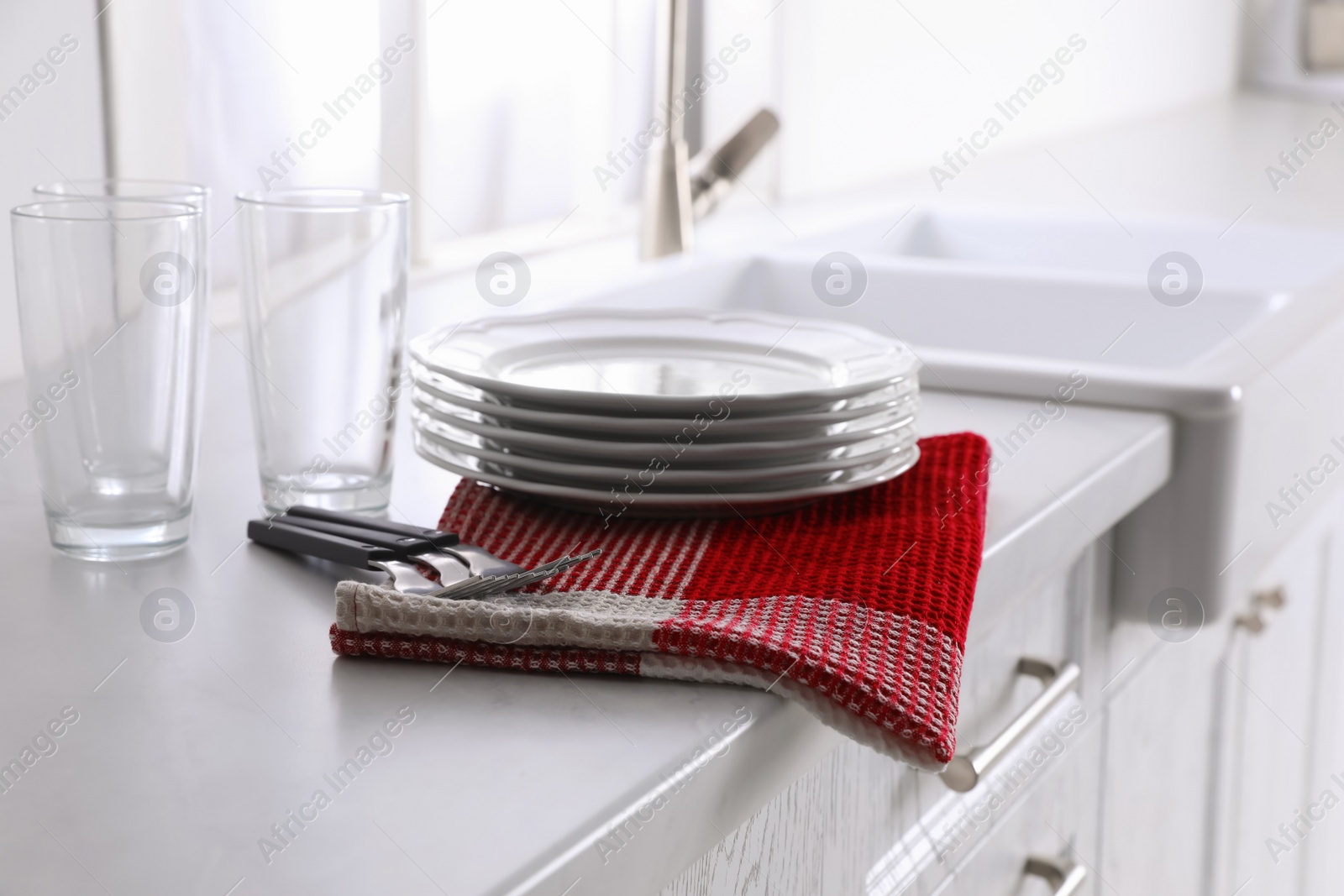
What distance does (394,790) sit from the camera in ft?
1.37

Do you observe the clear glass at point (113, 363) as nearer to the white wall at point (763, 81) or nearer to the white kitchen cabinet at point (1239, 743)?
the white wall at point (763, 81)

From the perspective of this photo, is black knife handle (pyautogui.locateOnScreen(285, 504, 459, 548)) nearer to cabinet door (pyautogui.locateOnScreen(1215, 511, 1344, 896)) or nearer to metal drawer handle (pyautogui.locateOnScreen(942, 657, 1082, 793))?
metal drawer handle (pyautogui.locateOnScreen(942, 657, 1082, 793))

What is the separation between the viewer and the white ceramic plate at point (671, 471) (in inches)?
24.8

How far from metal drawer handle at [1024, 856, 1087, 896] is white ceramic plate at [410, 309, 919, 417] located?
0.36m

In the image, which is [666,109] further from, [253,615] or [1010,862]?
[253,615]

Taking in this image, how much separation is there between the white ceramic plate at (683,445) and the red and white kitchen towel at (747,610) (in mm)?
30

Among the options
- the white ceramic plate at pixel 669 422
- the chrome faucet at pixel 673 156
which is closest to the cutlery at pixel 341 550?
the white ceramic plate at pixel 669 422

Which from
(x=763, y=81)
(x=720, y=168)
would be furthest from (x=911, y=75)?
(x=720, y=168)

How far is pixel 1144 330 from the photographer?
127 cm

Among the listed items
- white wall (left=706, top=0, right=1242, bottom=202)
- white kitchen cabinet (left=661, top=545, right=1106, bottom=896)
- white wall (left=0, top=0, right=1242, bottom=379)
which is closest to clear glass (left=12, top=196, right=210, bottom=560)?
white kitchen cabinet (left=661, top=545, right=1106, bottom=896)

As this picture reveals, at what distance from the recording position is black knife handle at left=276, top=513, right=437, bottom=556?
0.58 meters

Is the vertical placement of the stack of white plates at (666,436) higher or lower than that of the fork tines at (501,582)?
higher

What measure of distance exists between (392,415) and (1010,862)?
0.48 meters

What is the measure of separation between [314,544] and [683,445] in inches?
6.8
